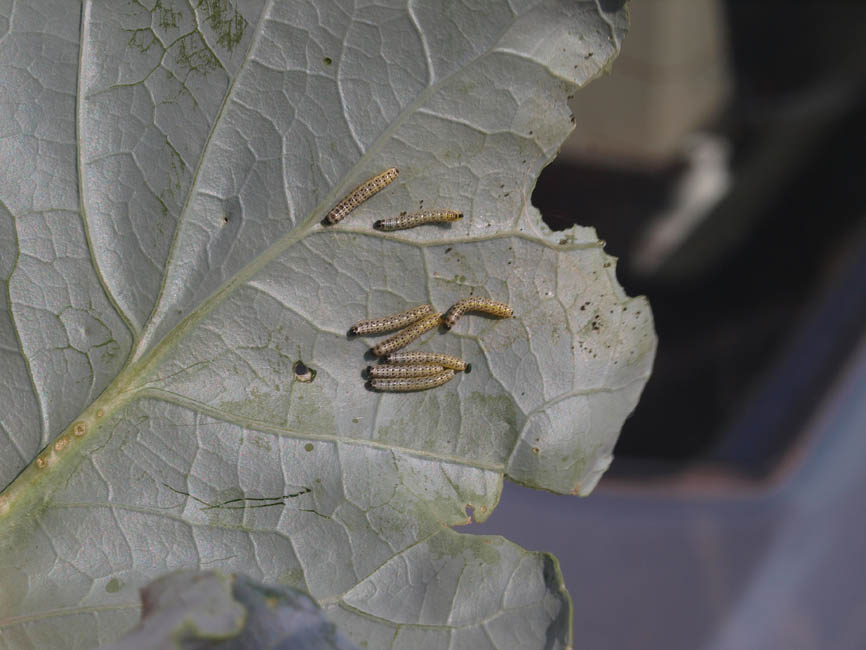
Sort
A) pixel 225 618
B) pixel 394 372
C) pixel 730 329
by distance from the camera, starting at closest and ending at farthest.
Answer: pixel 225 618
pixel 394 372
pixel 730 329

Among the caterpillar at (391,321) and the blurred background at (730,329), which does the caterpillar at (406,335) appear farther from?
the blurred background at (730,329)

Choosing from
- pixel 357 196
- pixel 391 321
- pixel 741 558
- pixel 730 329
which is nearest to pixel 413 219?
pixel 357 196

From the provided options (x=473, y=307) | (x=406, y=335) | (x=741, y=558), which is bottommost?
(x=741, y=558)

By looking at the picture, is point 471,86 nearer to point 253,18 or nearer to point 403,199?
point 403,199

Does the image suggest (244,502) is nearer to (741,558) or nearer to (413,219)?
(413,219)

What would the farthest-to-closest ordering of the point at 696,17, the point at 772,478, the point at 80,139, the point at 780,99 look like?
the point at 780,99 → the point at 696,17 → the point at 772,478 → the point at 80,139

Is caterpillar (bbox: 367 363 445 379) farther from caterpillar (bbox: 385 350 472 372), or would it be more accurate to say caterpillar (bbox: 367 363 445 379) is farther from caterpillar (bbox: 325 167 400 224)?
caterpillar (bbox: 325 167 400 224)

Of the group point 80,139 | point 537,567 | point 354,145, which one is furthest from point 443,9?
point 537,567

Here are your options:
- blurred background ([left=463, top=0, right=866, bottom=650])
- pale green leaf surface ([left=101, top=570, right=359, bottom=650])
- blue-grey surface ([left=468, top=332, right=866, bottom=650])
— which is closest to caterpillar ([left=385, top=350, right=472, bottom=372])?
pale green leaf surface ([left=101, top=570, right=359, bottom=650])
